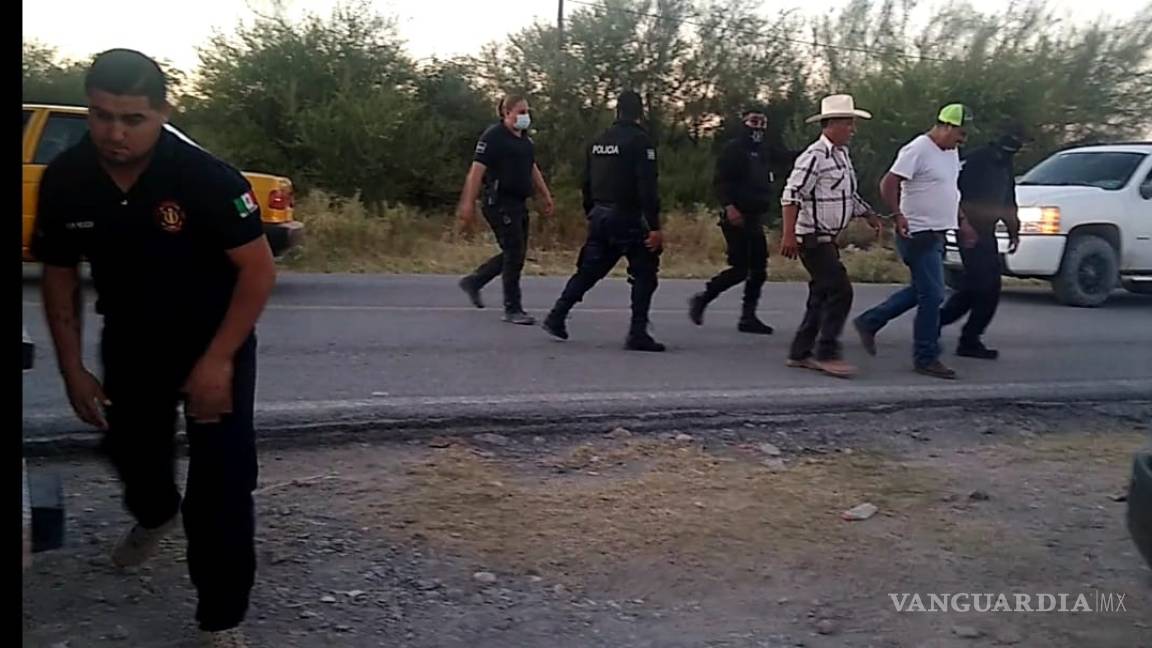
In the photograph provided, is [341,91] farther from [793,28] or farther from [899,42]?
[899,42]

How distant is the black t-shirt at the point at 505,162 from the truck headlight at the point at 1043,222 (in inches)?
228

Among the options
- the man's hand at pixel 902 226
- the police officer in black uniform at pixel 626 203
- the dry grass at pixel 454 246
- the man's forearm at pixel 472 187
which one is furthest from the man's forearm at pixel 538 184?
the dry grass at pixel 454 246

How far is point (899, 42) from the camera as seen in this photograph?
82.2 ft

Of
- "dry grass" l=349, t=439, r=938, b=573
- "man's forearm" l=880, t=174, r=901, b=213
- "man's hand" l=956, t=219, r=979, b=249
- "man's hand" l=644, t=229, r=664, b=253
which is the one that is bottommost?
"dry grass" l=349, t=439, r=938, b=573

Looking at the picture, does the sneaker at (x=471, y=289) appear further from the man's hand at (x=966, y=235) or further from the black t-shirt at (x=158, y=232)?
the black t-shirt at (x=158, y=232)

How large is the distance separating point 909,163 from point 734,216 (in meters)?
1.69

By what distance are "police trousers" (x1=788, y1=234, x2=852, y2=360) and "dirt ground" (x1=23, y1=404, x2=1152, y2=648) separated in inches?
62.1

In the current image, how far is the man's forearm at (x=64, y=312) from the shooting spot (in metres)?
3.32

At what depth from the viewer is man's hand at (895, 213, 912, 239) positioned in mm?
7402

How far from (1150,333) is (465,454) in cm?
745

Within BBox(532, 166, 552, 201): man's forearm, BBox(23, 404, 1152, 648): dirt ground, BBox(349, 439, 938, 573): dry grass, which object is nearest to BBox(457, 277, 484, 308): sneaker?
BBox(532, 166, 552, 201): man's forearm

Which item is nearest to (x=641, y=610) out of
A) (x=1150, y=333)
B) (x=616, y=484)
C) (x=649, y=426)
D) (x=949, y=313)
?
(x=616, y=484)

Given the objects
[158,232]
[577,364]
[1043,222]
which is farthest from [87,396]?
[1043,222]

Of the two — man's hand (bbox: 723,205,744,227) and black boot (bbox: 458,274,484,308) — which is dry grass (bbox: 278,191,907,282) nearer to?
black boot (bbox: 458,274,484,308)
